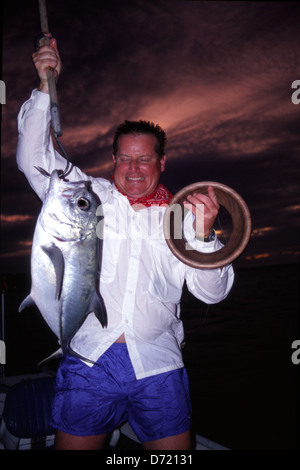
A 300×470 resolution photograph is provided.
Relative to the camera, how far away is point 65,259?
259 cm

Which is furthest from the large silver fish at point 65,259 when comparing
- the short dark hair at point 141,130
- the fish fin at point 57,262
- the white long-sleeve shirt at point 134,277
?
the short dark hair at point 141,130

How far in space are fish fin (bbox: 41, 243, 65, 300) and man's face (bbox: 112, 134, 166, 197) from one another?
1.12m

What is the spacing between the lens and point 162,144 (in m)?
3.64

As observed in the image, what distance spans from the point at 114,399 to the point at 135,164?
2.10m

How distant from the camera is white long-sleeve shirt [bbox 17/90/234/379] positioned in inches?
111

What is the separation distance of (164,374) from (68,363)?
837 mm

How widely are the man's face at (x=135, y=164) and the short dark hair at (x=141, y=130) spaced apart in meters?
0.05

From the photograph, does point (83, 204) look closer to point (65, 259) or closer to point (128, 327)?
point (65, 259)

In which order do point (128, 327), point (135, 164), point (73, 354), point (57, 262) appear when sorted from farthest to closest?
point (135, 164) < point (128, 327) < point (73, 354) < point (57, 262)

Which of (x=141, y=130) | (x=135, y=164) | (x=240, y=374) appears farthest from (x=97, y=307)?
(x=240, y=374)

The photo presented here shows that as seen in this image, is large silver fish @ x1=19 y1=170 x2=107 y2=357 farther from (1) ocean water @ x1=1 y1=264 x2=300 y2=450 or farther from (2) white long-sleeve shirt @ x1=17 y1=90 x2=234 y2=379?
(1) ocean water @ x1=1 y1=264 x2=300 y2=450

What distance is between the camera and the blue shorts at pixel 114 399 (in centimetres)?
285

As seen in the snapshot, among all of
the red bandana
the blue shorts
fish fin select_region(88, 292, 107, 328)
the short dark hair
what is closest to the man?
the blue shorts

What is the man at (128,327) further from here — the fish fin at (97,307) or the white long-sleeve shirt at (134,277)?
the fish fin at (97,307)
